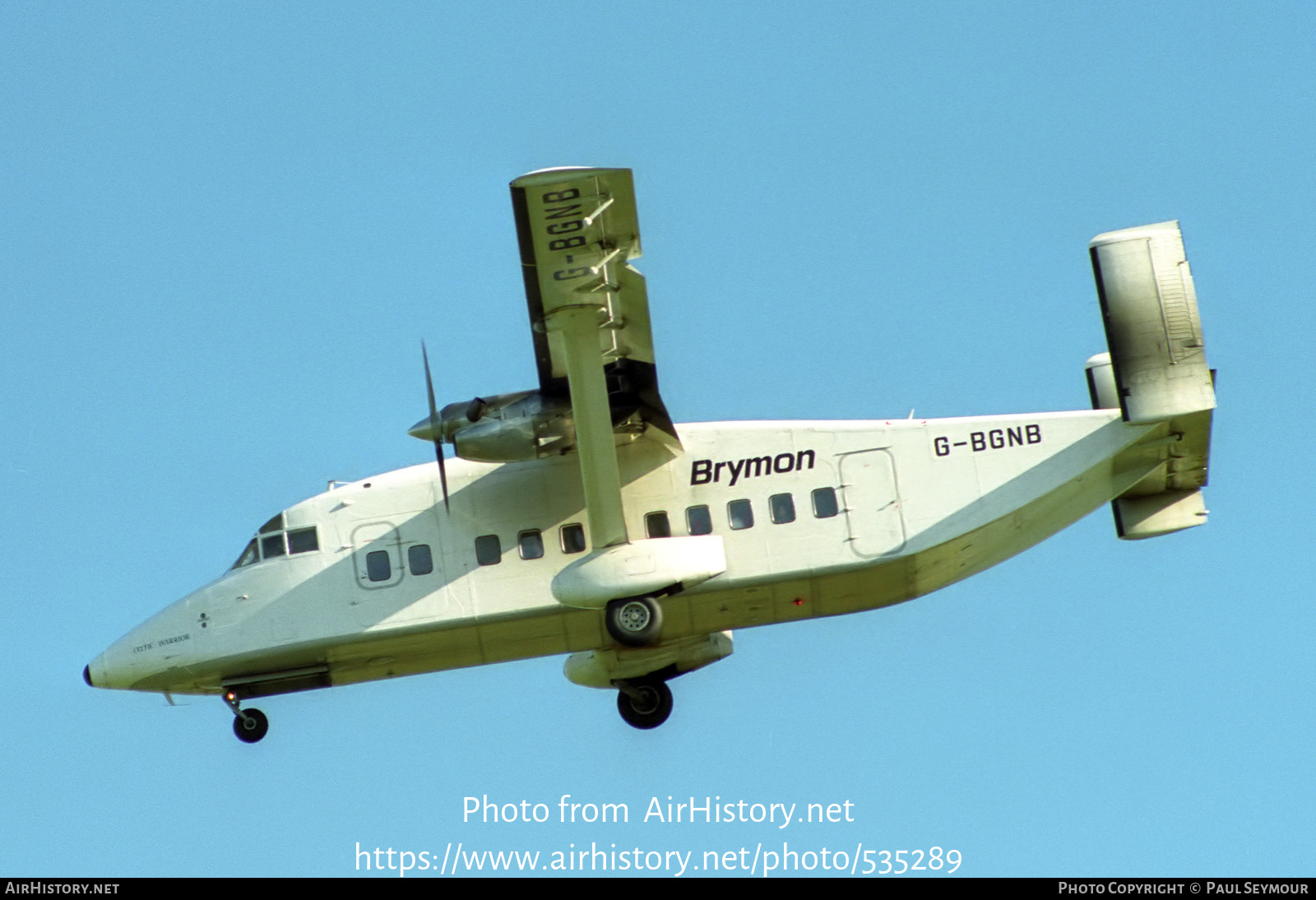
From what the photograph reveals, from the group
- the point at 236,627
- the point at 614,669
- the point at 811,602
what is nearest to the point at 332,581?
the point at 236,627

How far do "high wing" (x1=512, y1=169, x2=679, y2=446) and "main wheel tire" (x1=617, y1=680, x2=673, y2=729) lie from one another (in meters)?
3.41

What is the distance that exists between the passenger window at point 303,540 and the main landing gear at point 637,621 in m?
3.52

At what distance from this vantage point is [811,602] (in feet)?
67.9

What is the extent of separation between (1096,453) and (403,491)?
7.19 meters

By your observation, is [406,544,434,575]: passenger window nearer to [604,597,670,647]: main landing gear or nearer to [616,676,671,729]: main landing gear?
[604,597,670,647]: main landing gear

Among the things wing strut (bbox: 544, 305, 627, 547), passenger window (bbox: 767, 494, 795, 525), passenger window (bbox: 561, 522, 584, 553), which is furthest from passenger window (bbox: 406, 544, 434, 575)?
passenger window (bbox: 767, 494, 795, 525)

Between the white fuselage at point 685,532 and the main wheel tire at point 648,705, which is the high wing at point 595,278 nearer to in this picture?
the white fuselage at point 685,532

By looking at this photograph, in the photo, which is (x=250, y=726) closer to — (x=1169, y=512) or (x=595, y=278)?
(x=595, y=278)

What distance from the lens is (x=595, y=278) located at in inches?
752

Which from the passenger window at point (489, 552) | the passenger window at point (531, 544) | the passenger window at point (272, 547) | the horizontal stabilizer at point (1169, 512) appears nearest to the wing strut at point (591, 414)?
the passenger window at point (531, 544)

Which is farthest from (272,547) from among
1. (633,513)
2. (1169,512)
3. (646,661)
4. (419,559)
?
(1169,512)
